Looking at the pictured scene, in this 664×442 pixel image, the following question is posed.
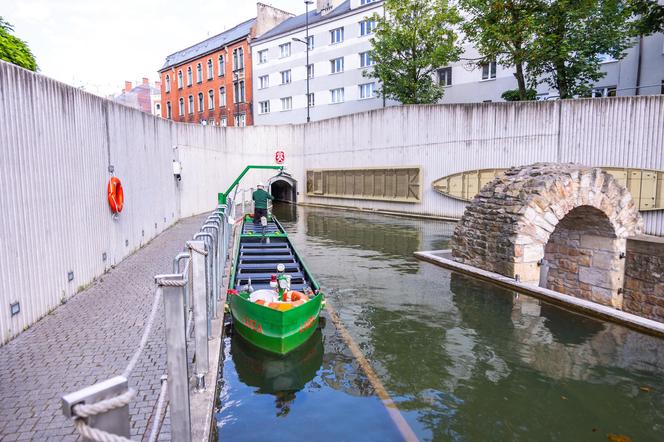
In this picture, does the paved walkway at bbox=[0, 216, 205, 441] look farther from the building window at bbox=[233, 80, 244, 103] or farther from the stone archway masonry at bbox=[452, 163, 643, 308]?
the building window at bbox=[233, 80, 244, 103]

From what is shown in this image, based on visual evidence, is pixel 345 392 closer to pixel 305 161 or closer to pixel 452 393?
pixel 452 393

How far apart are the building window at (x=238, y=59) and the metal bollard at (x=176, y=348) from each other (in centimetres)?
4528

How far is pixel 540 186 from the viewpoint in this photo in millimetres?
10773

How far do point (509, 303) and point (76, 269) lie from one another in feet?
29.8

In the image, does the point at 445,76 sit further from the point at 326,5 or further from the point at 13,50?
the point at 13,50

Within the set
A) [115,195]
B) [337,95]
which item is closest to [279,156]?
[337,95]

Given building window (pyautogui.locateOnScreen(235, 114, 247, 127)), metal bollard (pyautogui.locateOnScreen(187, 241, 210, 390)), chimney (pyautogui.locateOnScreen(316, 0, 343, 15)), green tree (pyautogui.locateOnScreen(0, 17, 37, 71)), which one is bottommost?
metal bollard (pyautogui.locateOnScreen(187, 241, 210, 390))

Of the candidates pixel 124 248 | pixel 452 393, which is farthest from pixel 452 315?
pixel 124 248

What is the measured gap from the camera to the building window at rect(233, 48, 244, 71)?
150ft

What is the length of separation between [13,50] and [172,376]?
30.0ft

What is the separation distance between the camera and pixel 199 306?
223 inches

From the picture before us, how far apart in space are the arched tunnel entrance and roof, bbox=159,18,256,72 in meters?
16.2

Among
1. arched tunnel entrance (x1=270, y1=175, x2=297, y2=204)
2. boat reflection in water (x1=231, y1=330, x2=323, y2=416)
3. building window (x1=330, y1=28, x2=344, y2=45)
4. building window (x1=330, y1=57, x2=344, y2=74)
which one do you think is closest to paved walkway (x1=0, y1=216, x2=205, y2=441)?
boat reflection in water (x1=231, y1=330, x2=323, y2=416)

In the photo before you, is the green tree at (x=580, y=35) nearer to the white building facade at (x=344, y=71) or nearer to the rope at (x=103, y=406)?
the white building facade at (x=344, y=71)
